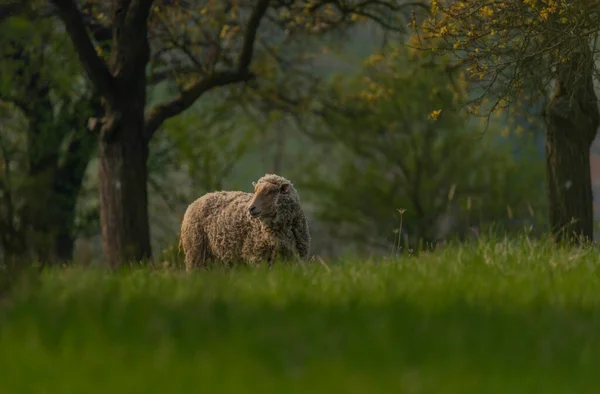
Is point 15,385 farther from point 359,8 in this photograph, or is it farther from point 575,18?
point 359,8

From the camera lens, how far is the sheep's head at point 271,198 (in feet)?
31.1

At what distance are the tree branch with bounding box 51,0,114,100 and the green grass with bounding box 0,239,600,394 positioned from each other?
25.0 ft

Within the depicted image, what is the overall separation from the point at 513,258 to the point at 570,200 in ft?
17.0

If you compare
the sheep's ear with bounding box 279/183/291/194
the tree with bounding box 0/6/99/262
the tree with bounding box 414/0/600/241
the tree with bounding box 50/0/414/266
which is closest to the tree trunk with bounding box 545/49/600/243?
the tree with bounding box 414/0/600/241

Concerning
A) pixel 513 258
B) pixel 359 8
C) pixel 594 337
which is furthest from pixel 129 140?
pixel 594 337

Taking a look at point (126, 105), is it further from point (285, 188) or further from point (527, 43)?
point (527, 43)

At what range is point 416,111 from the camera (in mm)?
31297

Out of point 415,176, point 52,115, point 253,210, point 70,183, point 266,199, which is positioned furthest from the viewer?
point 415,176

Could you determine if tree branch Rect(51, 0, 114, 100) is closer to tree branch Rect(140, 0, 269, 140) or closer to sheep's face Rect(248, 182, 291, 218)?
tree branch Rect(140, 0, 269, 140)

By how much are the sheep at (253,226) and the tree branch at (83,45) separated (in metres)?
3.99

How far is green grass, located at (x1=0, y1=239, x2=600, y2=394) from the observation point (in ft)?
12.8

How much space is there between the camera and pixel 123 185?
47.4 ft

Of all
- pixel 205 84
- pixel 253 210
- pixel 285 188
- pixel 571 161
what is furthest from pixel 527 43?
pixel 205 84

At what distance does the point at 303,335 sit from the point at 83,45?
990cm
